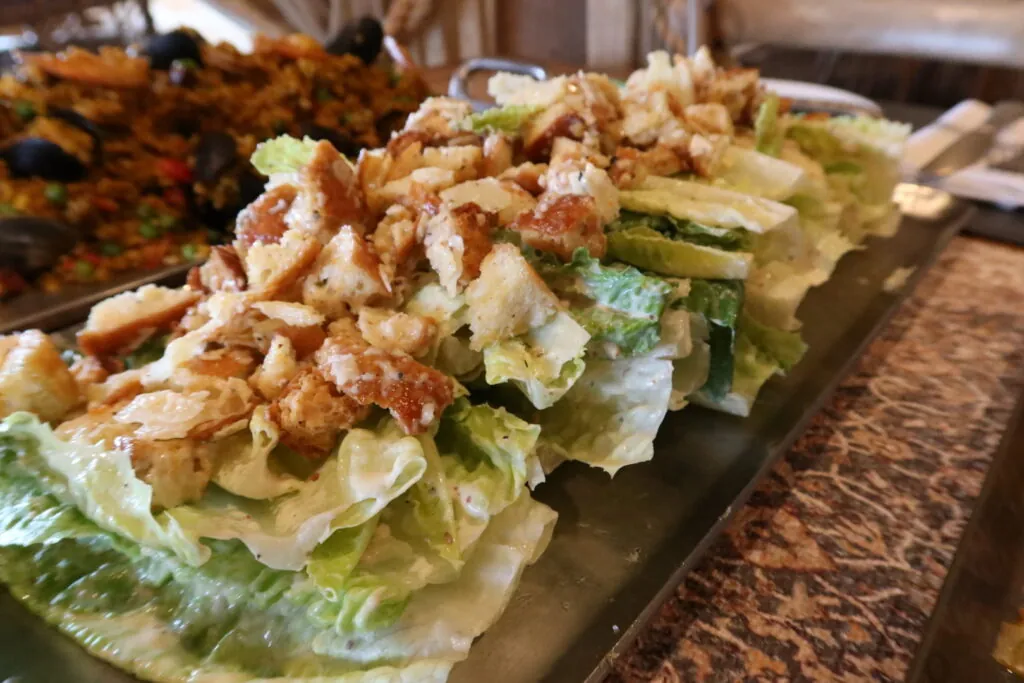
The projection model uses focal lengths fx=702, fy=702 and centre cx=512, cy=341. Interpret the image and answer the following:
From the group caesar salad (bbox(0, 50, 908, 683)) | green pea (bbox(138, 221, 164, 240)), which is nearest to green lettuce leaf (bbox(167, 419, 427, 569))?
caesar salad (bbox(0, 50, 908, 683))

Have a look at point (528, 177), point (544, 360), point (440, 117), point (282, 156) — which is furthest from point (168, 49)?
point (544, 360)

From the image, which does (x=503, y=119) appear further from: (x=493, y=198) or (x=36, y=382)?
(x=36, y=382)

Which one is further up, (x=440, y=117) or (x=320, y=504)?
(x=440, y=117)

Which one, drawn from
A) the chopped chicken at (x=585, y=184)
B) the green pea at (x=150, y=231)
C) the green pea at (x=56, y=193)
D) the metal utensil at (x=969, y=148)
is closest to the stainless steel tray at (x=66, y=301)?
the green pea at (x=150, y=231)

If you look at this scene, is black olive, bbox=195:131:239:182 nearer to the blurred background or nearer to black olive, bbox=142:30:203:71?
black olive, bbox=142:30:203:71

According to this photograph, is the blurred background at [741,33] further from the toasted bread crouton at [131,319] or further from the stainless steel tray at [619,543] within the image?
the stainless steel tray at [619,543]

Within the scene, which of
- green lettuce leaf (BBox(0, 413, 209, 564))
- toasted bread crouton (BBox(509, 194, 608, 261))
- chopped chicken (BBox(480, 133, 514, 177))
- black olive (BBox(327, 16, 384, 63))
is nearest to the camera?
green lettuce leaf (BBox(0, 413, 209, 564))
